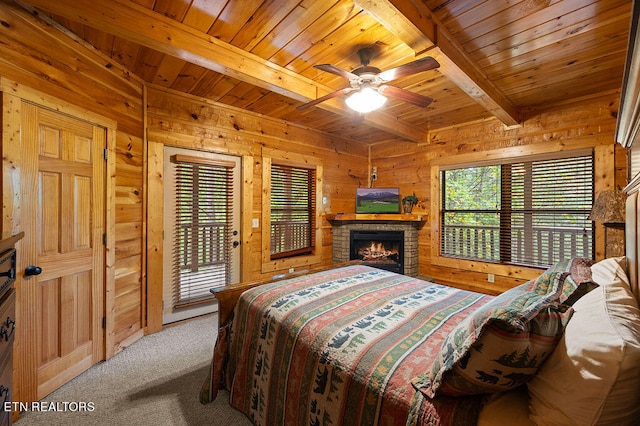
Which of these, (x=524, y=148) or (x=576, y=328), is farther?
(x=524, y=148)

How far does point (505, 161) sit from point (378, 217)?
1853 mm

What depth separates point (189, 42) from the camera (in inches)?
80.0

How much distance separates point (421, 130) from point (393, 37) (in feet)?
8.24

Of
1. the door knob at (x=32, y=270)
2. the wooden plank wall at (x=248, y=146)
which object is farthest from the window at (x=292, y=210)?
Answer: the door knob at (x=32, y=270)

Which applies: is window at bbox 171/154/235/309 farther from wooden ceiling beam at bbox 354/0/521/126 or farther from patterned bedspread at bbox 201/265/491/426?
wooden ceiling beam at bbox 354/0/521/126

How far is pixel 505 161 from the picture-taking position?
12.2 ft

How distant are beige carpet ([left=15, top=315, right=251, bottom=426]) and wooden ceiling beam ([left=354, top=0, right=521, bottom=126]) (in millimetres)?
2605

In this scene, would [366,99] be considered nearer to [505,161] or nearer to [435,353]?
[435,353]

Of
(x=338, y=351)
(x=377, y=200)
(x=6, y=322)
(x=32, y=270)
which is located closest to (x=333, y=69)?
(x=338, y=351)

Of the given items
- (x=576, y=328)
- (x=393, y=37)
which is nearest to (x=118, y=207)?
(x=393, y=37)

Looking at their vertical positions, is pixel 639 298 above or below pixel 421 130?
below

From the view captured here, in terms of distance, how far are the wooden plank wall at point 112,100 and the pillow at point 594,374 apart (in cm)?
282

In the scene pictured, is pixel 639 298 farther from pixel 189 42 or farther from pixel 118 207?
pixel 118 207

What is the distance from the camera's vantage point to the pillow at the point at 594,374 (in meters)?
0.70
